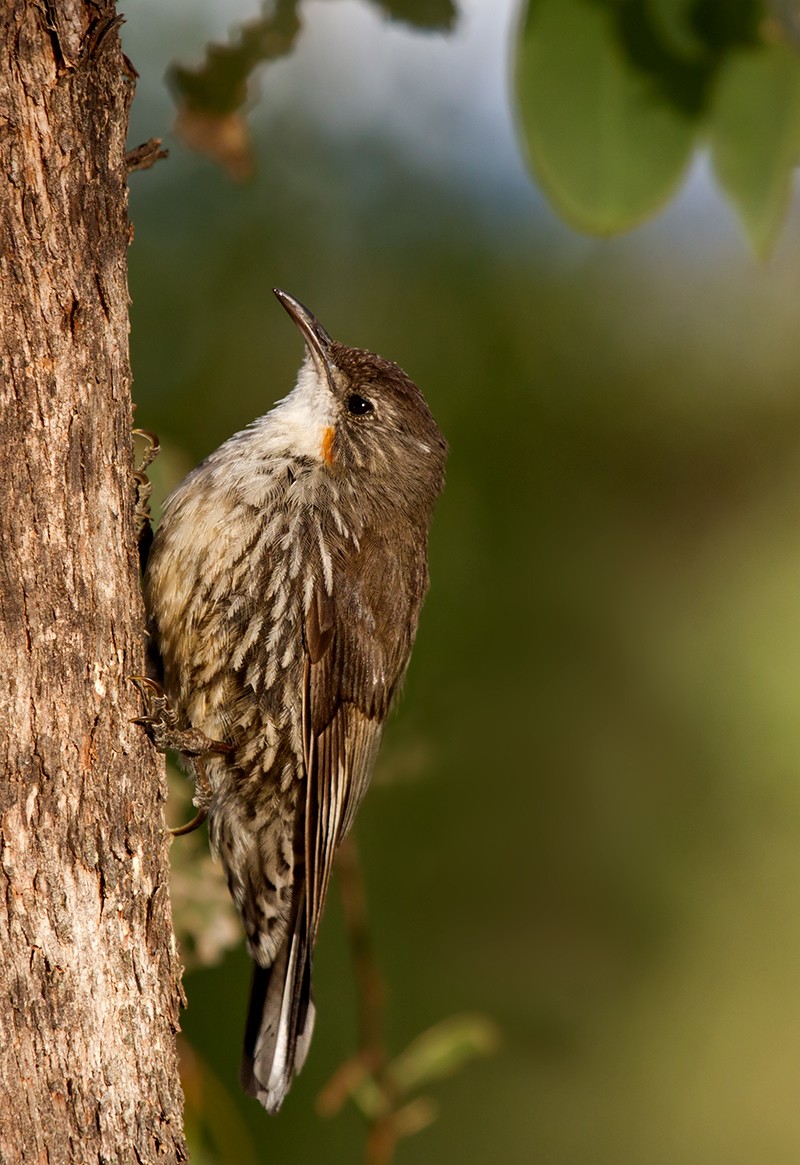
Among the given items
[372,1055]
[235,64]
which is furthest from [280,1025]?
[235,64]

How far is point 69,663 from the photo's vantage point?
203cm

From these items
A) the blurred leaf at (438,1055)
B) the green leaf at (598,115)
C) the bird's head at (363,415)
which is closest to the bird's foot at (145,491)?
the bird's head at (363,415)

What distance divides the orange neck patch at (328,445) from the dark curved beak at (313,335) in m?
0.16

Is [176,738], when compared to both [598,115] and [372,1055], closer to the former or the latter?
[372,1055]

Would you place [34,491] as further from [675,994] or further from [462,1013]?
[675,994]

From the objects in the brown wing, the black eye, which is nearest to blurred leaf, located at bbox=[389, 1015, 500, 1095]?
the brown wing

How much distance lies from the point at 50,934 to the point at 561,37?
1634mm

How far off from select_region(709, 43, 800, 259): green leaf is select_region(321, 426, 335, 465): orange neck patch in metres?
1.34

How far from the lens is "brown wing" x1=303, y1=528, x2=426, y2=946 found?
9.81 ft

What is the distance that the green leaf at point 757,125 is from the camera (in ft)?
6.79

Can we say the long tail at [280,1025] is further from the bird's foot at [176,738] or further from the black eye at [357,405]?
the black eye at [357,405]

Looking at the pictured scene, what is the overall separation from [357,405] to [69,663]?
4.87 feet

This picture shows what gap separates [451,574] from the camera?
5973mm

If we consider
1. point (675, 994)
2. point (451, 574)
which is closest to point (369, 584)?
point (451, 574)
